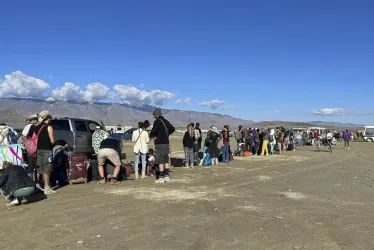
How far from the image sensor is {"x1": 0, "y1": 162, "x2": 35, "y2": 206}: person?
7.75 meters

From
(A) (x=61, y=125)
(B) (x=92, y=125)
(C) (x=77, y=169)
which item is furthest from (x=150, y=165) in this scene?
(A) (x=61, y=125)

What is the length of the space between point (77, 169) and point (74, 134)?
3.73 metres

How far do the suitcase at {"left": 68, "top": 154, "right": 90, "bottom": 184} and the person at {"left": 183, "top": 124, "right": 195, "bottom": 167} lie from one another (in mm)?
5027

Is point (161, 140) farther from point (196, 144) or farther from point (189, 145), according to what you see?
point (196, 144)

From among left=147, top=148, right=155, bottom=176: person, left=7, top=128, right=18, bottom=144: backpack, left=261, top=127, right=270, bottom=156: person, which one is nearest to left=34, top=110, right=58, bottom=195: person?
left=7, top=128, right=18, bottom=144: backpack

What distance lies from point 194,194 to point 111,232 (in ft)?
11.3

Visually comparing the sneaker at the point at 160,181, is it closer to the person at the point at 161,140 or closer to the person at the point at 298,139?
the person at the point at 161,140

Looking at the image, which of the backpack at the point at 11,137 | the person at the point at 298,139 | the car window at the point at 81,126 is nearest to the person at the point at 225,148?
the car window at the point at 81,126

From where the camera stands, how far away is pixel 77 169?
35.7 feet

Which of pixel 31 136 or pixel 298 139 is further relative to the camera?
pixel 298 139

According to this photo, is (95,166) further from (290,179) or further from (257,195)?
(290,179)

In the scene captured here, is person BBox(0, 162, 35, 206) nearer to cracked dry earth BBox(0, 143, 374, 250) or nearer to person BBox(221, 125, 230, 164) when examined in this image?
cracked dry earth BBox(0, 143, 374, 250)

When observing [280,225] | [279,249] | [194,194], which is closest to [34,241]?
[279,249]

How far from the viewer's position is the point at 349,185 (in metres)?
11.1
